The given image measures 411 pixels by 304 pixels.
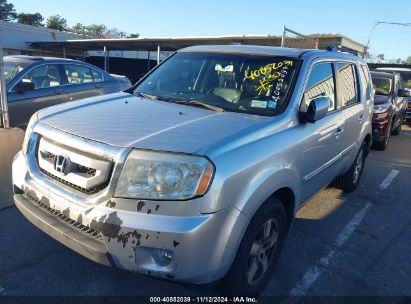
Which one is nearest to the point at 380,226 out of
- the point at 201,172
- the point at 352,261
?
the point at 352,261

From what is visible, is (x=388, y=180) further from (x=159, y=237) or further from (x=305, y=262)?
(x=159, y=237)

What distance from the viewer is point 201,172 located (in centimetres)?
232

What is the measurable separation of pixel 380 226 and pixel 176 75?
2921mm

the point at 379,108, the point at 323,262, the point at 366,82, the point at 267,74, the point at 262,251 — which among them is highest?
the point at 267,74

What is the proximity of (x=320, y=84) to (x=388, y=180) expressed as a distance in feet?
11.5

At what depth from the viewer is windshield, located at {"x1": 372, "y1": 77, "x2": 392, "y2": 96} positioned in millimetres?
9976

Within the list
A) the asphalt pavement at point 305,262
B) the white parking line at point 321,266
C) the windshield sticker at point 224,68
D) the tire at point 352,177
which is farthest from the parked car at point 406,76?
the windshield sticker at point 224,68

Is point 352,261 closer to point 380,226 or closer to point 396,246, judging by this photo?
point 396,246

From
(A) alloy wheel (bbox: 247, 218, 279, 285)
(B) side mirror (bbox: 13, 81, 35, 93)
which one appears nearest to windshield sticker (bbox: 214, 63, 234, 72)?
(A) alloy wheel (bbox: 247, 218, 279, 285)

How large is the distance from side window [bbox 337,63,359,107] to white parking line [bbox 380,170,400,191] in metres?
1.89

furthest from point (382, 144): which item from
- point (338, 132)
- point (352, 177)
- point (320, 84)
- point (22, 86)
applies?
point (22, 86)

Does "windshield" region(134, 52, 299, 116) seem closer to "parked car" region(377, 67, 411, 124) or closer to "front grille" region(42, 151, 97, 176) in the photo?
"front grille" region(42, 151, 97, 176)

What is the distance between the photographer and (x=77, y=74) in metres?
7.91

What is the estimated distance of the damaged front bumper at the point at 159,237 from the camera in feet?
7.44
